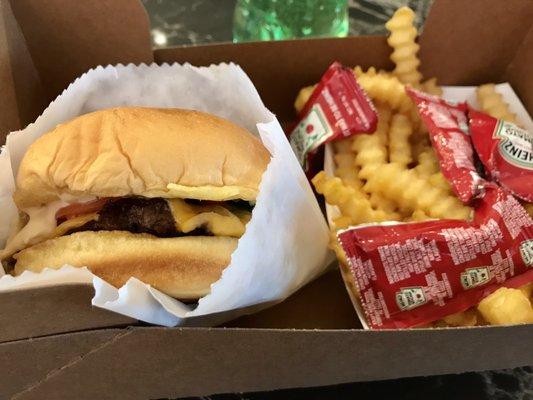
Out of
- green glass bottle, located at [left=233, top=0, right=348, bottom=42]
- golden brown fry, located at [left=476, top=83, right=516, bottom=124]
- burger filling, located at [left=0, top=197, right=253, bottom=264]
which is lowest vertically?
burger filling, located at [left=0, top=197, right=253, bottom=264]

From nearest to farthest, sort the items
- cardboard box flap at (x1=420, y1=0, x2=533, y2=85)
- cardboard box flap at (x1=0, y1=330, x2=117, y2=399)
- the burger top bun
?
cardboard box flap at (x1=0, y1=330, x2=117, y2=399)
the burger top bun
cardboard box flap at (x1=420, y1=0, x2=533, y2=85)

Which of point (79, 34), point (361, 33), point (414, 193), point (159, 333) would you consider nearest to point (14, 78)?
point (79, 34)

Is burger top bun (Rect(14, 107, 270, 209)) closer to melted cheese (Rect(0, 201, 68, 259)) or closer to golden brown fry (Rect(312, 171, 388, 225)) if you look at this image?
melted cheese (Rect(0, 201, 68, 259))

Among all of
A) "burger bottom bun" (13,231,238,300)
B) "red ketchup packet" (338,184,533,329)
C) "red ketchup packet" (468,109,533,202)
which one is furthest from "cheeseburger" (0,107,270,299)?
"red ketchup packet" (468,109,533,202)

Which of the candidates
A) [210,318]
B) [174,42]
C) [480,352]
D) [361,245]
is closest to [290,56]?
[174,42]

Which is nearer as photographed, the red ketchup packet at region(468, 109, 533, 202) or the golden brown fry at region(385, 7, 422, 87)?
the red ketchup packet at region(468, 109, 533, 202)

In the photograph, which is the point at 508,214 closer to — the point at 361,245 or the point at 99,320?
the point at 361,245

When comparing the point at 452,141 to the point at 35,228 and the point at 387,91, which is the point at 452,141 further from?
the point at 35,228
